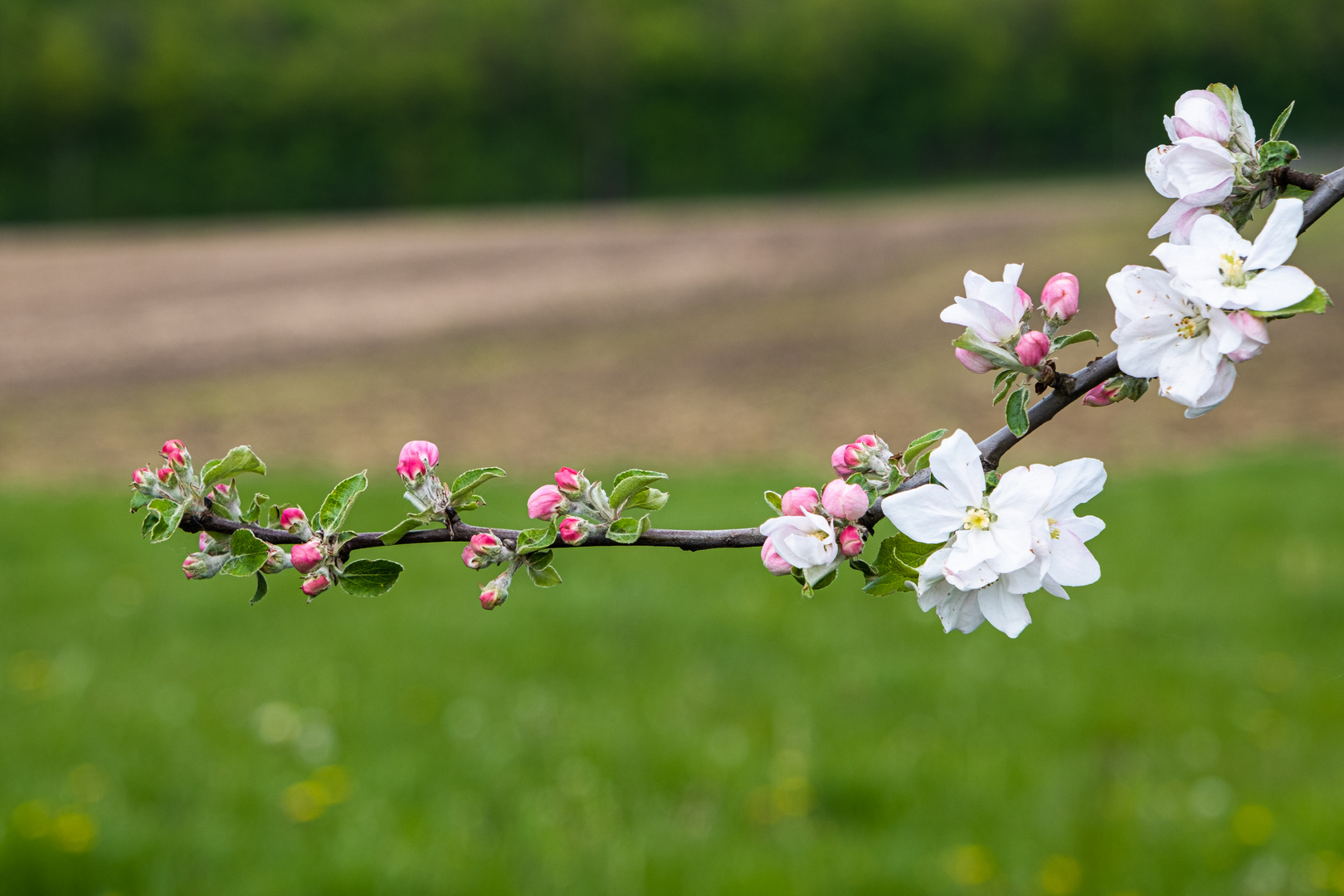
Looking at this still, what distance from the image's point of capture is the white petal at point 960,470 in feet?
2.42

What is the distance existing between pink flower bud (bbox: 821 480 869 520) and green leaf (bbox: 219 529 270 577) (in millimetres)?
411

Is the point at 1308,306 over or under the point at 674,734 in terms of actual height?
over

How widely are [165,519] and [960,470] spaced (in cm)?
59

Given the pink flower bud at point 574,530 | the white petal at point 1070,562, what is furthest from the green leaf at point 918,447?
the pink flower bud at point 574,530

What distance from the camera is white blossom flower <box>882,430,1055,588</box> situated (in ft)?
2.41

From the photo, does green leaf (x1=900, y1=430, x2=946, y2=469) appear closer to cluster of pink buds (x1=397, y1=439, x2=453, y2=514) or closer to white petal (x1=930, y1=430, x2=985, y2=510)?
white petal (x1=930, y1=430, x2=985, y2=510)

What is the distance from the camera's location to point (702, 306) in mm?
18219

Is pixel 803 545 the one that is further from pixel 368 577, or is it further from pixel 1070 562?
pixel 368 577

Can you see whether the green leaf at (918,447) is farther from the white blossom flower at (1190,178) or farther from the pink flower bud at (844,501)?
the white blossom flower at (1190,178)

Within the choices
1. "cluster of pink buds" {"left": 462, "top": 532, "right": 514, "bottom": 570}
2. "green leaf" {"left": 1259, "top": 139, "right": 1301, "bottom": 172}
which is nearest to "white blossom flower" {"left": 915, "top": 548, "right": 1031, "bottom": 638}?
"cluster of pink buds" {"left": 462, "top": 532, "right": 514, "bottom": 570}

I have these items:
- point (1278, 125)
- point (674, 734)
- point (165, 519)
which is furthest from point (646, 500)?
point (674, 734)

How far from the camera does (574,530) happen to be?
85 centimetres

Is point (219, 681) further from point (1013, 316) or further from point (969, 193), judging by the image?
point (969, 193)

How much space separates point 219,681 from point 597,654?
5.14 ft
